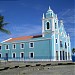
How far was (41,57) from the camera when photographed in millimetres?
48500

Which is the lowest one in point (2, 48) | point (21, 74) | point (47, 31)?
point (21, 74)

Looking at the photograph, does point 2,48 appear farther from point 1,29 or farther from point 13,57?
point 1,29

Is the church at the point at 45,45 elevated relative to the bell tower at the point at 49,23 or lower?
lower

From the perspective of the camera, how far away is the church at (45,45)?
47625mm

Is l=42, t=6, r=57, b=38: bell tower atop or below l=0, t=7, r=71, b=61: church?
atop

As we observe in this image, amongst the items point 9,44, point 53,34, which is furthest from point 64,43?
point 9,44

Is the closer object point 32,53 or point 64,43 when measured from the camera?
point 32,53

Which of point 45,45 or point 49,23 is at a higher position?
point 49,23

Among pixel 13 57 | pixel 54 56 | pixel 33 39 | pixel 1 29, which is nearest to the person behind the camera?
pixel 1 29

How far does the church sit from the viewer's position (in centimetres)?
4762

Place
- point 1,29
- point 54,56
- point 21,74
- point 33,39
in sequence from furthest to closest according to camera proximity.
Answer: point 33,39 < point 54,56 < point 1,29 < point 21,74

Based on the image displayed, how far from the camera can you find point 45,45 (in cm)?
4781

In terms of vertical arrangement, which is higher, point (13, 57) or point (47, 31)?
point (47, 31)

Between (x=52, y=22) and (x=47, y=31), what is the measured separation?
2.52 metres
